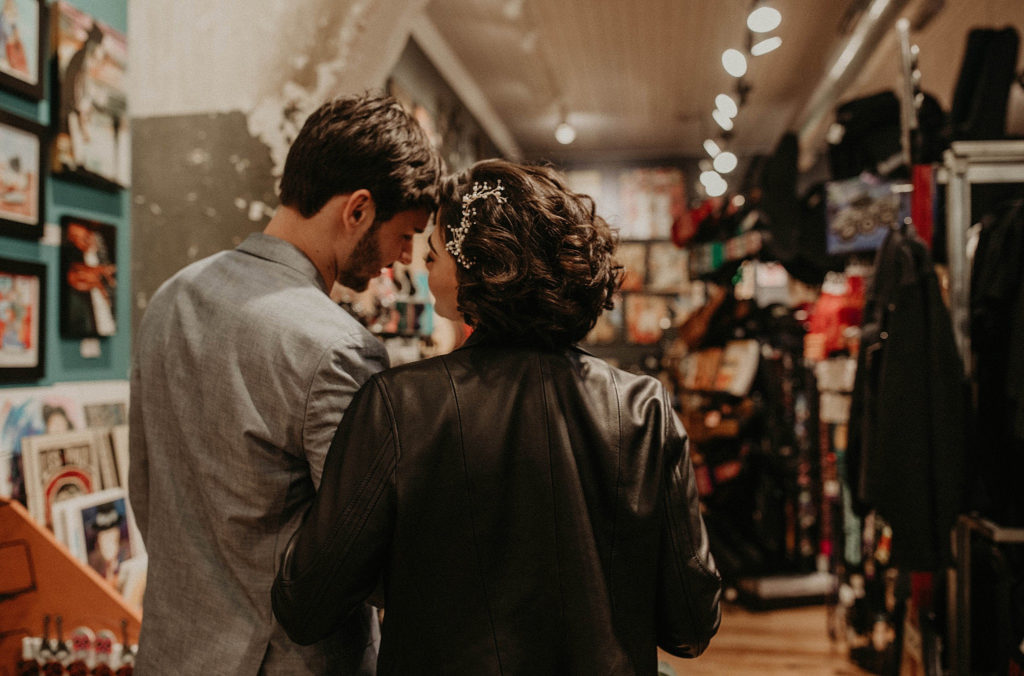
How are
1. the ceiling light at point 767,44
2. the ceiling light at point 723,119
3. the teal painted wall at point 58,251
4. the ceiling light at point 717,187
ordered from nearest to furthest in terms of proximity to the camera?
the teal painted wall at point 58,251
the ceiling light at point 767,44
the ceiling light at point 723,119
the ceiling light at point 717,187

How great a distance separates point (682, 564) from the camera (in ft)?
3.44

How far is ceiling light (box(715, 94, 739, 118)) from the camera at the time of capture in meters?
4.95

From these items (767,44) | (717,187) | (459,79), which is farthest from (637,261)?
(767,44)

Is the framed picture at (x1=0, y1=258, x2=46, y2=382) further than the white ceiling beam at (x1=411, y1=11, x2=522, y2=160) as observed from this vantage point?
No

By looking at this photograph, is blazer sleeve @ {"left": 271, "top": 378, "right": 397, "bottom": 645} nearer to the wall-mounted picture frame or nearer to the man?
the man

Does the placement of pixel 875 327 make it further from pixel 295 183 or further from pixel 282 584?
pixel 282 584

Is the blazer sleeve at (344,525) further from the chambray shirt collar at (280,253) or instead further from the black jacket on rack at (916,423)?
the black jacket on rack at (916,423)

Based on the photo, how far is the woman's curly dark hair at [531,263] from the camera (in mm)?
992

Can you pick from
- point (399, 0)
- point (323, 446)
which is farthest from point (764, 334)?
point (323, 446)

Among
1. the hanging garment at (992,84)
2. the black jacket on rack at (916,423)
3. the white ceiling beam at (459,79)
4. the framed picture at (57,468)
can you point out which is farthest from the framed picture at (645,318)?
the framed picture at (57,468)

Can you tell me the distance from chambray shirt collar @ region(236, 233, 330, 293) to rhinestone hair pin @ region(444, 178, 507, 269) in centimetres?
32

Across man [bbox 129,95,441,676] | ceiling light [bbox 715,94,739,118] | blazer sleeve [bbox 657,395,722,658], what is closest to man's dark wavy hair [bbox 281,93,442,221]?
man [bbox 129,95,441,676]

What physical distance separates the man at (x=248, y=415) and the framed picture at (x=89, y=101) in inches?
42.2

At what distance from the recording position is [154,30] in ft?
6.86
